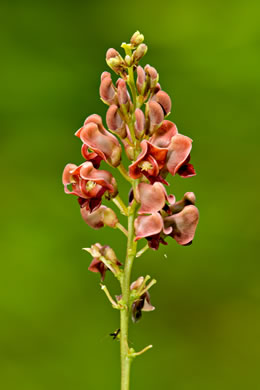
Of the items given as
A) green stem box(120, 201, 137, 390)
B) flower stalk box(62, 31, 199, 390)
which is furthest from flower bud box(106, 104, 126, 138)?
green stem box(120, 201, 137, 390)

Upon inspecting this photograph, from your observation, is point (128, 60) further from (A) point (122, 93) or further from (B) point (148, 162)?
(B) point (148, 162)

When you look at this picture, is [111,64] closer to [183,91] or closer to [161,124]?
[161,124]

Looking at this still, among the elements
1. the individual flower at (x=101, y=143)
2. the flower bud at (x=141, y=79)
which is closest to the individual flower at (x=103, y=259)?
the individual flower at (x=101, y=143)

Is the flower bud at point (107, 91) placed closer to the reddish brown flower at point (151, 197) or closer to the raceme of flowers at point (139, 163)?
the raceme of flowers at point (139, 163)

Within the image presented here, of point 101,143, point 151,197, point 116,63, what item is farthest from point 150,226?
point 116,63

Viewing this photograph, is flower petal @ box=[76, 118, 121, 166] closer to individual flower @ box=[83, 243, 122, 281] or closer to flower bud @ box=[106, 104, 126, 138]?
flower bud @ box=[106, 104, 126, 138]

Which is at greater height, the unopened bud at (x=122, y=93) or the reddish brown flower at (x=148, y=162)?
the unopened bud at (x=122, y=93)
